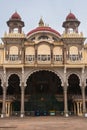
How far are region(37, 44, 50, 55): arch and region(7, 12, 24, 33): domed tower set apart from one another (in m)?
5.74

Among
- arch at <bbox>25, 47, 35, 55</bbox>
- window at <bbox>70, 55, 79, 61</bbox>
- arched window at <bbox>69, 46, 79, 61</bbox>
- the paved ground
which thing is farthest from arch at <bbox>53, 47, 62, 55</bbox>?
the paved ground

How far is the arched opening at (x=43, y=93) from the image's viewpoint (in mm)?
49953

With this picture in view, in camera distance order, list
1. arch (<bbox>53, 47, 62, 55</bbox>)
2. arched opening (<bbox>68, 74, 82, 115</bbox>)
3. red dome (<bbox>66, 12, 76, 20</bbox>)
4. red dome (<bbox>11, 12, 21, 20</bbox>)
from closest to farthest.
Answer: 1. arch (<bbox>53, 47, 62, 55</bbox>)
2. arched opening (<bbox>68, 74, 82, 115</bbox>)
3. red dome (<bbox>11, 12, 21, 20</bbox>)
4. red dome (<bbox>66, 12, 76, 20</bbox>)

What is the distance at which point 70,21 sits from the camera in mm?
50188

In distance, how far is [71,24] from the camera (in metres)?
50.1

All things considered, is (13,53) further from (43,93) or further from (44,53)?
(43,93)

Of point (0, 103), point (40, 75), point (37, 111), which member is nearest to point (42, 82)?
point (40, 75)

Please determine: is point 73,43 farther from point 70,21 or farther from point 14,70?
point 14,70

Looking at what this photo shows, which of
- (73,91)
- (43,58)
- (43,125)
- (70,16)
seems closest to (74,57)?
(43,58)

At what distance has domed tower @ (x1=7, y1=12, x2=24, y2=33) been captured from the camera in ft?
162

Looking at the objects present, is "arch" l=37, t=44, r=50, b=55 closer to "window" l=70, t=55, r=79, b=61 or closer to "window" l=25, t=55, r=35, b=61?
"window" l=25, t=55, r=35, b=61

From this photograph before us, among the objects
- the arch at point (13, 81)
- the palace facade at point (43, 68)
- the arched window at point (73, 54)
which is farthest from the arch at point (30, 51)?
the arched window at point (73, 54)

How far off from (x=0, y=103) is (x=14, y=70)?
744cm

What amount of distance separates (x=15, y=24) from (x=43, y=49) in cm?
783
